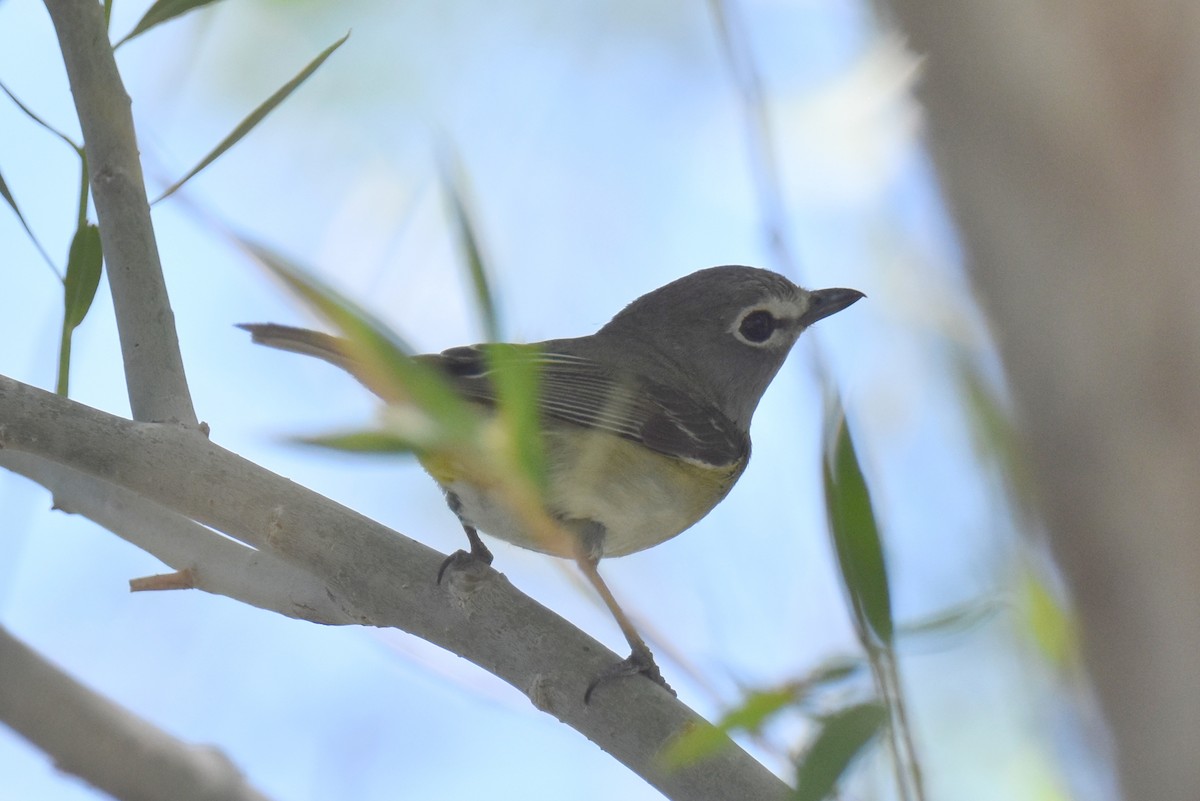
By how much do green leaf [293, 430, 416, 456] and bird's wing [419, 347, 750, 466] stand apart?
0.77 meters

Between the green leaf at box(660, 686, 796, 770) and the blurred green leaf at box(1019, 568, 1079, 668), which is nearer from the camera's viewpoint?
the green leaf at box(660, 686, 796, 770)

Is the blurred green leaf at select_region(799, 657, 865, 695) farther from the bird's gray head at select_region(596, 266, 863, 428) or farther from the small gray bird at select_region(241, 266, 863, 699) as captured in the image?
the bird's gray head at select_region(596, 266, 863, 428)

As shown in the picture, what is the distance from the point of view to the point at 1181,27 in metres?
1.22

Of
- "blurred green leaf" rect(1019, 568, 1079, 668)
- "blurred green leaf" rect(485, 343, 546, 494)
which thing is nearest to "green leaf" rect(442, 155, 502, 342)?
"blurred green leaf" rect(485, 343, 546, 494)

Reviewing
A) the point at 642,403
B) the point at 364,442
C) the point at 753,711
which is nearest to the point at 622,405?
the point at 642,403

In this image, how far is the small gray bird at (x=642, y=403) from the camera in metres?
2.05

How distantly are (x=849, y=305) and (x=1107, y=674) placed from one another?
7.49 feet

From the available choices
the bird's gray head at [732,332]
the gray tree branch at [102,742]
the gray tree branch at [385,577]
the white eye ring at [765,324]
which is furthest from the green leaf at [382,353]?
the white eye ring at [765,324]

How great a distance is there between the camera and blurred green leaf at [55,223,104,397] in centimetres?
164

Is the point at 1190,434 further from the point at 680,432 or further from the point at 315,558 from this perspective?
the point at 680,432

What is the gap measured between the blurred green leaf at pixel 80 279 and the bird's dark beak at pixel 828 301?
2.00 metres

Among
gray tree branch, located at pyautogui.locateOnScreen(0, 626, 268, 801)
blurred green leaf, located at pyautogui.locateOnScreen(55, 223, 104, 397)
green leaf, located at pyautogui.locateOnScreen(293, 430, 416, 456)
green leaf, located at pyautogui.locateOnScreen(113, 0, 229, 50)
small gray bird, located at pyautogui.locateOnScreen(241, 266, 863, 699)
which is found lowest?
gray tree branch, located at pyautogui.locateOnScreen(0, 626, 268, 801)

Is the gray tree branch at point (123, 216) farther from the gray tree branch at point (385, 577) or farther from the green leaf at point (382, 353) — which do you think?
the green leaf at point (382, 353)

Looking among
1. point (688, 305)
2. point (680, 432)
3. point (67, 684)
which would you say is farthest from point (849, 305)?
point (67, 684)
